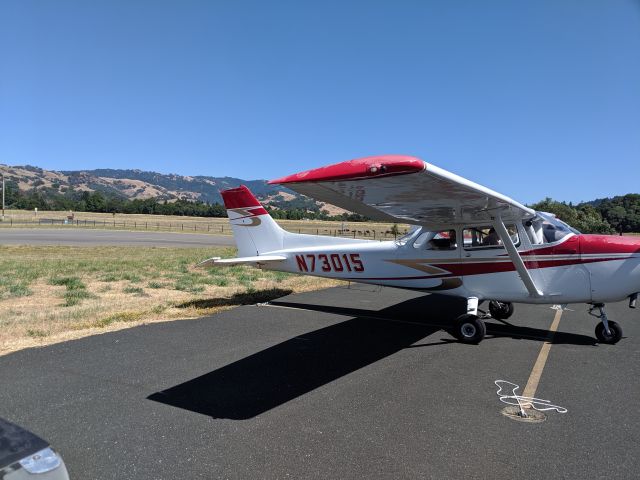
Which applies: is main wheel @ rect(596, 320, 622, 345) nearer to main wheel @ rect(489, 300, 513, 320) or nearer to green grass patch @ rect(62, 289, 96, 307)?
main wheel @ rect(489, 300, 513, 320)

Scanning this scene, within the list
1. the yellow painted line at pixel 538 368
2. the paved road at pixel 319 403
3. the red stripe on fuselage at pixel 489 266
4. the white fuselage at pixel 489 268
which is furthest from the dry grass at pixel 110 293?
the yellow painted line at pixel 538 368

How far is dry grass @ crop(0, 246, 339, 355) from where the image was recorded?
7119mm

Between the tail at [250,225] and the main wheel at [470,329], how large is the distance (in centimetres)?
453

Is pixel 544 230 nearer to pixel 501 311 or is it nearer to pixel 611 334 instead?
pixel 611 334

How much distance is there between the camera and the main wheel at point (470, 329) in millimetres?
6684

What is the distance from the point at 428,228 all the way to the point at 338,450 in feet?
17.6

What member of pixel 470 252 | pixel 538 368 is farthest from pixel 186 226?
pixel 538 368

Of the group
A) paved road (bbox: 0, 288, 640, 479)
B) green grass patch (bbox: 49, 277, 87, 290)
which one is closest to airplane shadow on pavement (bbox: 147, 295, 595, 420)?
paved road (bbox: 0, 288, 640, 479)

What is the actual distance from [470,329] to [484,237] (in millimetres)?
1721

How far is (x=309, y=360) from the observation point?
18.6 ft

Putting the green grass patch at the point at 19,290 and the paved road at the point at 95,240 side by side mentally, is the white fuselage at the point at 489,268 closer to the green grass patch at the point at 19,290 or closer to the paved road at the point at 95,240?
the green grass patch at the point at 19,290

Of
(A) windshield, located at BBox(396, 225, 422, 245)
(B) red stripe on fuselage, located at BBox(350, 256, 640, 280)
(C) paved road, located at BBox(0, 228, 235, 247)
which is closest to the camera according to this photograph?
(B) red stripe on fuselage, located at BBox(350, 256, 640, 280)

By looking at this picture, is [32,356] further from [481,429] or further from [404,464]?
[481,429]

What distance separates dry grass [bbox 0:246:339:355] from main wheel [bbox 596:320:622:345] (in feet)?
21.8
